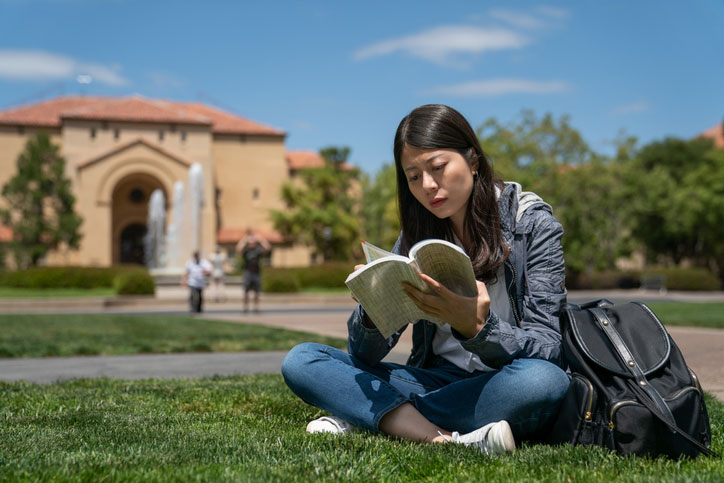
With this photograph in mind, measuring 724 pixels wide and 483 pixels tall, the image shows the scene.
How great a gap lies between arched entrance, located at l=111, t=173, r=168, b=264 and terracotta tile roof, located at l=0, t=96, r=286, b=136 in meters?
4.84

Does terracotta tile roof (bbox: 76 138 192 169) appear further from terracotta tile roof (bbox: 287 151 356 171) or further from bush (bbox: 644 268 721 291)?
bush (bbox: 644 268 721 291)

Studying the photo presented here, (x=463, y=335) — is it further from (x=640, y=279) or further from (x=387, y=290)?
(x=640, y=279)

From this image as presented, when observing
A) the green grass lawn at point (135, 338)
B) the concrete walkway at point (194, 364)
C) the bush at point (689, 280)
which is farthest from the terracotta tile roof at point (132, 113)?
the concrete walkway at point (194, 364)

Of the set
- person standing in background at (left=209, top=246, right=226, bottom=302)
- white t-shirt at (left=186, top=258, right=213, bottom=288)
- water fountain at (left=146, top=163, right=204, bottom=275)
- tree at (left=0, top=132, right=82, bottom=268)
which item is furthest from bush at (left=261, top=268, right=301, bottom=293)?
tree at (left=0, top=132, right=82, bottom=268)

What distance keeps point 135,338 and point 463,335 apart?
737 centimetres

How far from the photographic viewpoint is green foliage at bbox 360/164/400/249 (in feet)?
153

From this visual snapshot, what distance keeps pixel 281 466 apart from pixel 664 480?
1190 millimetres

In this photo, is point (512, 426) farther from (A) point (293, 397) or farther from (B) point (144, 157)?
(B) point (144, 157)

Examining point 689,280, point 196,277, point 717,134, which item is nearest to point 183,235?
point 196,277

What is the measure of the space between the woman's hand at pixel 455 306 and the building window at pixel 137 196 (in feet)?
165

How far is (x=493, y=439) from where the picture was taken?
8.53ft

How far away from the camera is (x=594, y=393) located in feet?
8.11

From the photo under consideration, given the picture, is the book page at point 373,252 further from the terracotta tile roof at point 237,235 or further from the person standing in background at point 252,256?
the terracotta tile roof at point 237,235

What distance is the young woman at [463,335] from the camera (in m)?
2.59
